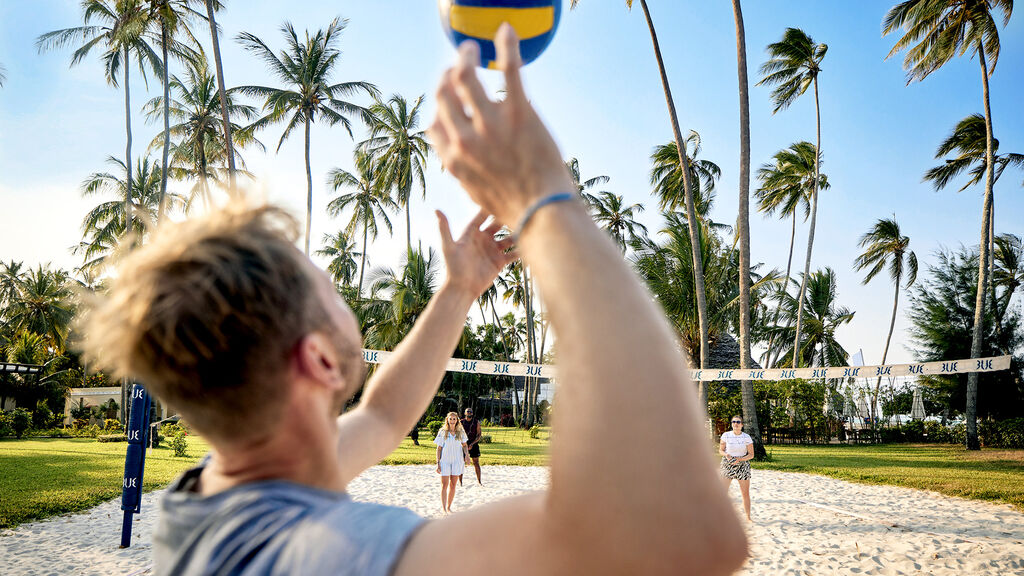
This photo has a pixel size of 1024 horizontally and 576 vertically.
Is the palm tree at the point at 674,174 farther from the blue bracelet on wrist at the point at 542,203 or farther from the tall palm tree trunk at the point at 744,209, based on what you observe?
the blue bracelet on wrist at the point at 542,203

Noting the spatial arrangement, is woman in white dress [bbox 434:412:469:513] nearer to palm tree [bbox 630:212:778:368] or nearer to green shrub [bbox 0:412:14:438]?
palm tree [bbox 630:212:778:368]

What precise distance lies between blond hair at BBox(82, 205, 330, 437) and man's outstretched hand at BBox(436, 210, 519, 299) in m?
0.61

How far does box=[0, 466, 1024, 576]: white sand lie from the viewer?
684 cm

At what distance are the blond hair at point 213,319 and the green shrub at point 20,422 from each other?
1359 inches

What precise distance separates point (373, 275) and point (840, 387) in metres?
23.3

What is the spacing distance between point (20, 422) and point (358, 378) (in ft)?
114

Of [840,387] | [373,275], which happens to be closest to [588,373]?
[840,387]

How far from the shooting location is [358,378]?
0.97 meters

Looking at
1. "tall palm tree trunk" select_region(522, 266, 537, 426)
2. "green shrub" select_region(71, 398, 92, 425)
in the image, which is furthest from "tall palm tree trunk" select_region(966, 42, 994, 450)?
"green shrub" select_region(71, 398, 92, 425)

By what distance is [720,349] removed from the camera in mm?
32156

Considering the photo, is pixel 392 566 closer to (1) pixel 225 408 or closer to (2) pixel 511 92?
(1) pixel 225 408

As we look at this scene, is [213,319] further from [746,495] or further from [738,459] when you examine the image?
[738,459]

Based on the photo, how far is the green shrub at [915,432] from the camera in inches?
1028

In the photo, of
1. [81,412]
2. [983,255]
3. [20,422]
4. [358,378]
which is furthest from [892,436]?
[81,412]
